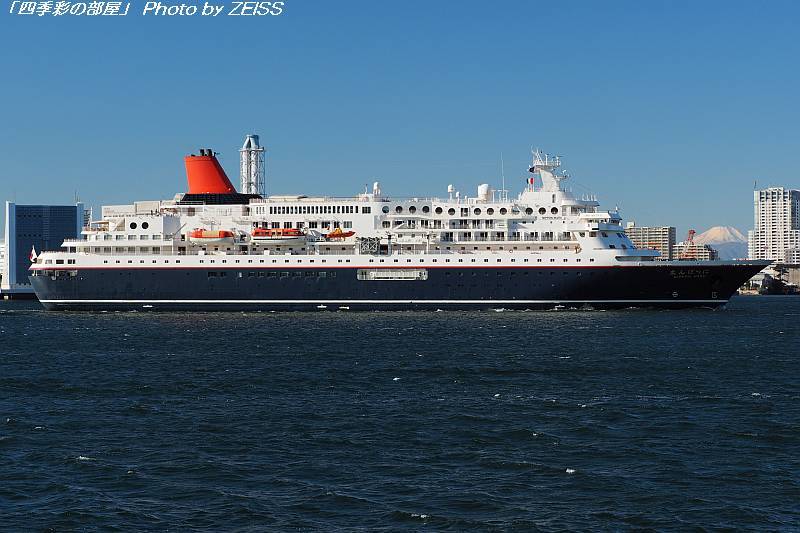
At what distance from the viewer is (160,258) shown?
6400cm

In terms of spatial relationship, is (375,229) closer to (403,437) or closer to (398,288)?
(398,288)

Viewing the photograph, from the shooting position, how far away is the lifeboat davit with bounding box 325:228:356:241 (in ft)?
211

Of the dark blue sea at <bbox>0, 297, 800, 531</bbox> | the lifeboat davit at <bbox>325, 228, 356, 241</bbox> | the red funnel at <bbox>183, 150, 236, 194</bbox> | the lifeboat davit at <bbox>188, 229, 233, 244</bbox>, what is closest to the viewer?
the dark blue sea at <bbox>0, 297, 800, 531</bbox>

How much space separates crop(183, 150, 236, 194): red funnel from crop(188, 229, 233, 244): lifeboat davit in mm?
6036

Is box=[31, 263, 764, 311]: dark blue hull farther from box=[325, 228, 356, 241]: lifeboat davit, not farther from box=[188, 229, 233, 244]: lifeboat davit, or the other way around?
box=[325, 228, 356, 241]: lifeboat davit

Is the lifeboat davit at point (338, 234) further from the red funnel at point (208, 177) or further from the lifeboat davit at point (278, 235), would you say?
the red funnel at point (208, 177)

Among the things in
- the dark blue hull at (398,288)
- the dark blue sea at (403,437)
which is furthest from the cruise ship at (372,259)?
the dark blue sea at (403,437)

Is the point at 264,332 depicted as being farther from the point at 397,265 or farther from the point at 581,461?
the point at 581,461

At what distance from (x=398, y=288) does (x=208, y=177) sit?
1801 centimetres

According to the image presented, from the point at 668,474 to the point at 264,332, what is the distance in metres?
32.2

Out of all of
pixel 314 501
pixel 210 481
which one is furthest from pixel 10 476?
pixel 314 501

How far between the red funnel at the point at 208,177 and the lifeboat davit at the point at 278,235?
23.8ft

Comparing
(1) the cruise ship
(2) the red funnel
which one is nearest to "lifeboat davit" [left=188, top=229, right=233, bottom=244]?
(1) the cruise ship

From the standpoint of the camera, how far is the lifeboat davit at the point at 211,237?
211 ft
